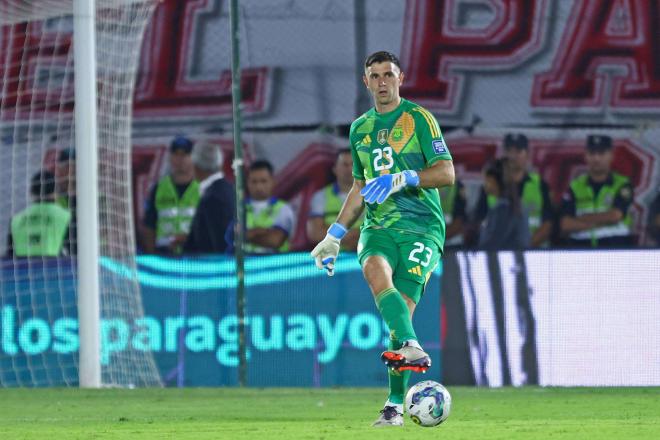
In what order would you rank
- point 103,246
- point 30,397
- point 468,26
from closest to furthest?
point 30,397, point 103,246, point 468,26

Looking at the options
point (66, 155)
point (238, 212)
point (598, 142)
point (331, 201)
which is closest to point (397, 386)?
point (238, 212)

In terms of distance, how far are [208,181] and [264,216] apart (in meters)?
0.75

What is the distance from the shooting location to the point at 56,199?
50.1ft

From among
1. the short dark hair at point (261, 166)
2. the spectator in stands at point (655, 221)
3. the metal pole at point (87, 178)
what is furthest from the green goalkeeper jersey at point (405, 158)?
the spectator in stands at point (655, 221)

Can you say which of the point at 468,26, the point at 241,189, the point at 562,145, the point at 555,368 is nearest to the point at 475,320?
the point at 555,368

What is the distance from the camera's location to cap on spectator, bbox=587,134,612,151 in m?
16.8

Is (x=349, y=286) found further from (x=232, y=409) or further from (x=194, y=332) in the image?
(x=232, y=409)

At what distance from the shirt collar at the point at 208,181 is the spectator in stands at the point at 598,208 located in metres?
3.52

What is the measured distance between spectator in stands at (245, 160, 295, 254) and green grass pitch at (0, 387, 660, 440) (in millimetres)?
2520

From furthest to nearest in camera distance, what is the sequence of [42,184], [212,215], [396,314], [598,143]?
[598,143] → [42,184] → [212,215] → [396,314]

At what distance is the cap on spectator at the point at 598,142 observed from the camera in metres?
16.8

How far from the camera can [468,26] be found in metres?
18.6

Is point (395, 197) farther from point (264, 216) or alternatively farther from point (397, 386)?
point (264, 216)

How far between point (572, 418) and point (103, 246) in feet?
20.2
